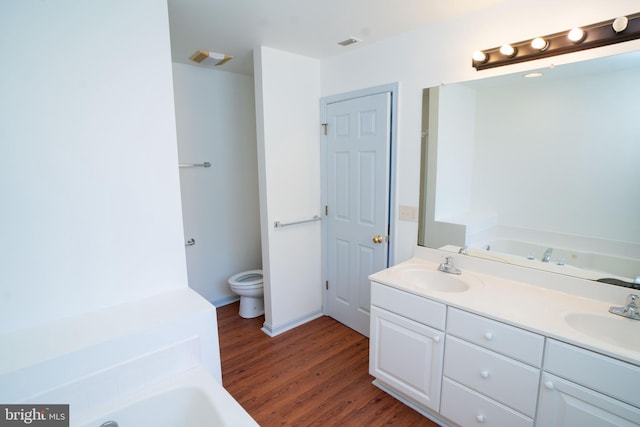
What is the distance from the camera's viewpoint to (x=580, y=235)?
69.5 inches

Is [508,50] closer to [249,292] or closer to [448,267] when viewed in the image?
[448,267]

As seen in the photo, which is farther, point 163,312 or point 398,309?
point 398,309

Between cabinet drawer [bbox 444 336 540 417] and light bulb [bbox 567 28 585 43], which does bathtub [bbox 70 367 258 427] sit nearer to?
cabinet drawer [bbox 444 336 540 417]

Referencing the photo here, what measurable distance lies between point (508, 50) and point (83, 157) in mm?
2285

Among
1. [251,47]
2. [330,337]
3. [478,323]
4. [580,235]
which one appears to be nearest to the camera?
[478,323]

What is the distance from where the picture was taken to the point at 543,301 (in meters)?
1.70

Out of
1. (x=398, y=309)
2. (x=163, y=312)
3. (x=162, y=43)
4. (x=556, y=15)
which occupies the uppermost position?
(x=556, y=15)

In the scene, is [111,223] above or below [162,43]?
below

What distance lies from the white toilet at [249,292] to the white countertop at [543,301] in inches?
57.8

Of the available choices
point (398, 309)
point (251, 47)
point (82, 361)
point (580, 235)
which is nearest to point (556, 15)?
point (580, 235)

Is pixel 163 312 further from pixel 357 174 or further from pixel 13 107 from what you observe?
pixel 357 174

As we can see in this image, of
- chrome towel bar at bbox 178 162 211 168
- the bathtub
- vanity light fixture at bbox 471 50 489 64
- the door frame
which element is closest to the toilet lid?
the door frame

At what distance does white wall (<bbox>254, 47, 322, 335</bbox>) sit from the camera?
→ 8.93 ft

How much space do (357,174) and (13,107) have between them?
2.14 metres
